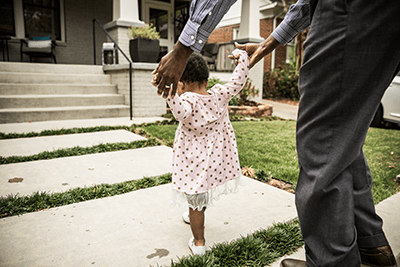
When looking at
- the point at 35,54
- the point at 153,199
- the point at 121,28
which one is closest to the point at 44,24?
the point at 35,54

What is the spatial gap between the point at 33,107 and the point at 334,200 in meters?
5.84

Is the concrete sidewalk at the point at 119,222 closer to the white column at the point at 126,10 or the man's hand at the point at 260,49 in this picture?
the man's hand at the point at 260,49

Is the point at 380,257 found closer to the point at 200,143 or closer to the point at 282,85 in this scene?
the point at 200,143

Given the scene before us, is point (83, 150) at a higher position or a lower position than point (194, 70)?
lower

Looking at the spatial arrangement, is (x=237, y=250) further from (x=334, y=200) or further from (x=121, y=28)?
(x=121, y=28)

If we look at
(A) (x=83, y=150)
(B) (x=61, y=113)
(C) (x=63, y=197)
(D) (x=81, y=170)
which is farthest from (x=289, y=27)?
(B) (x=61, y=113)

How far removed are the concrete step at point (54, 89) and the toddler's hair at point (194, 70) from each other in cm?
536

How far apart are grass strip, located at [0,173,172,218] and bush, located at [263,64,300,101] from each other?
10.1 metres

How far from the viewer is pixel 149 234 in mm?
1772

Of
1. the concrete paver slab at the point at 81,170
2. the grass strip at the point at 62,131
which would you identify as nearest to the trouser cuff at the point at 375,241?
the concrete paver slab at the point at 81,170

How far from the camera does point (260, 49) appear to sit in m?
1.77

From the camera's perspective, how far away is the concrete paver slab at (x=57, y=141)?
3472mm

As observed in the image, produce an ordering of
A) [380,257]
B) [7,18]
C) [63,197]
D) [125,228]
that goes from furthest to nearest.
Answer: [7,18]
[63,197]
[125,228]
[380,257]

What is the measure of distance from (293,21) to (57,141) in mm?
3457
